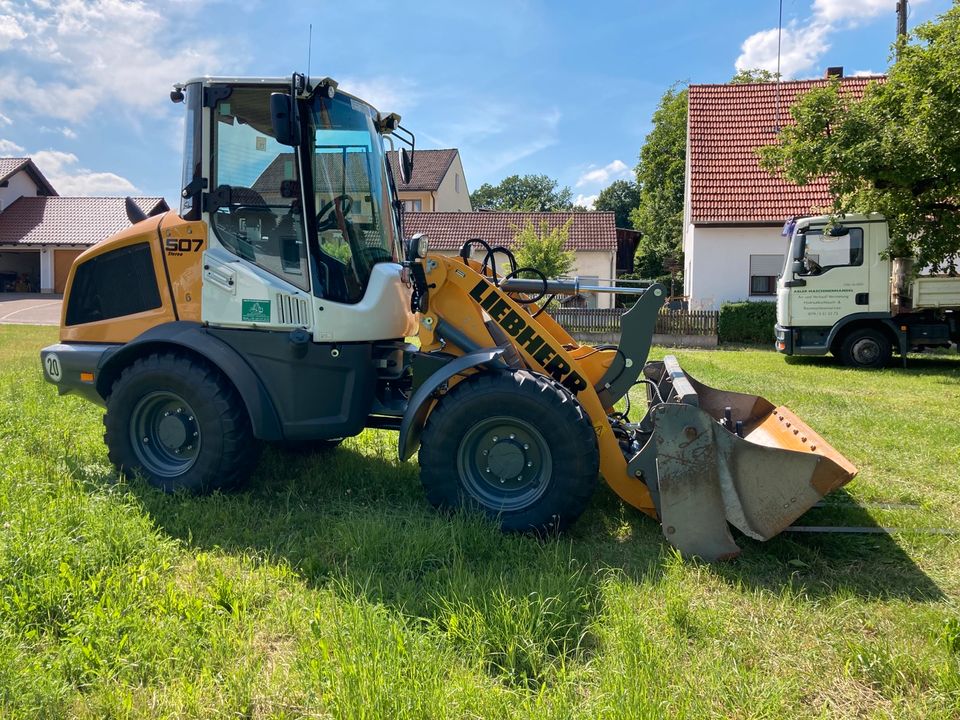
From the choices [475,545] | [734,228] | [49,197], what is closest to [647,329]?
[475,545]

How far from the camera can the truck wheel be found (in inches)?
502

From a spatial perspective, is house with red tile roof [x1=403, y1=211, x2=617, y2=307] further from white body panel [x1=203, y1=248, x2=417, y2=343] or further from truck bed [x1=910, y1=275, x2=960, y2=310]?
white body panel [x1=203, y1=248, x2=417, y2=343]

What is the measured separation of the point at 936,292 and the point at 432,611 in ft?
40.5

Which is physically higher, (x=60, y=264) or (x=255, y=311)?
(x=60, y=264)

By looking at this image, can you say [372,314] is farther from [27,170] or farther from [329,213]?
[27,170]

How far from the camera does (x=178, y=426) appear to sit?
4668mm

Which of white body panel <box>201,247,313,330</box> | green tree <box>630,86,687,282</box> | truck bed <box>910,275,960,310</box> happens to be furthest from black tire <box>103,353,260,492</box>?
green tree <box>630,86,687,282</box>

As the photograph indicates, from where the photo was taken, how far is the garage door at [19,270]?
37812 mm

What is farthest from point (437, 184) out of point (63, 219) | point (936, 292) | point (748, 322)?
point (936, 292)

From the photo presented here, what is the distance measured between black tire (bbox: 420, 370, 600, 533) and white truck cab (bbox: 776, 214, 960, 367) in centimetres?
1056

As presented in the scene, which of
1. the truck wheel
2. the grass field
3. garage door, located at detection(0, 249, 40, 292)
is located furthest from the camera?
garage door, located at detection(0, 249, 40, 292)

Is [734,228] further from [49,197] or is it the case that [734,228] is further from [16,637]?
[49,197]

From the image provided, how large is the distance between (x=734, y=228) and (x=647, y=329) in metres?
16.1

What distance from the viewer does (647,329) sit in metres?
4.74
